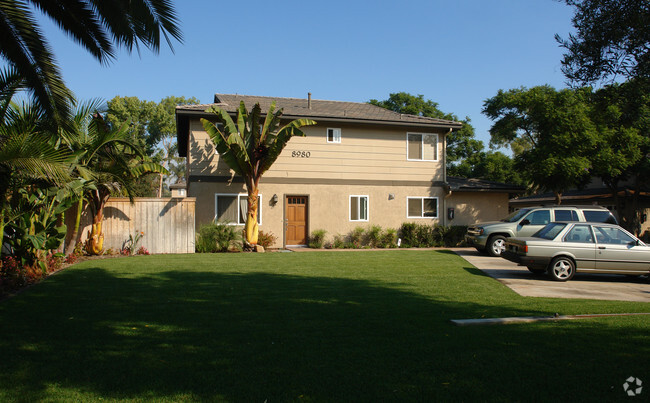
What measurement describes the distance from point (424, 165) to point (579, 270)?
1062 centimetres

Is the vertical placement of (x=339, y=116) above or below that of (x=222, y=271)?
above

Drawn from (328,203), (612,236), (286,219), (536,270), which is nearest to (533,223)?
(536,270)

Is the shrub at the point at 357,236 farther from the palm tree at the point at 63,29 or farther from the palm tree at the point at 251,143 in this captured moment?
the palm tree at the point at 63,29

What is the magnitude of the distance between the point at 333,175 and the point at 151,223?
7.80 metres

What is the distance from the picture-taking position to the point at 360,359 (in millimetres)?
5227

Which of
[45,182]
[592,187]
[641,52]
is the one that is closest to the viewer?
[641,52]

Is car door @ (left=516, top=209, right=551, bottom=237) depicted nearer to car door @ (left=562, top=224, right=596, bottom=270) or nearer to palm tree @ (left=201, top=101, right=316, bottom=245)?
car door @ (left=562, top=224, right=596, bottom=270)

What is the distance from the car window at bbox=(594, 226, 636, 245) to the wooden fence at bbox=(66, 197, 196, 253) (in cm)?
1317

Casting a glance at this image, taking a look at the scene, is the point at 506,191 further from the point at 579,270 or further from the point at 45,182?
the point at 45,182

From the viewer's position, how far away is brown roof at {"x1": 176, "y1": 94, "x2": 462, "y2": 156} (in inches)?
792

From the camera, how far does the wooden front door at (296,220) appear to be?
20391 millimetres

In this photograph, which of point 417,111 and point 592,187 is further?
point 417,111

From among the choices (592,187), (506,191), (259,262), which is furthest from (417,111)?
(259,262)

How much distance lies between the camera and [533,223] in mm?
16625
